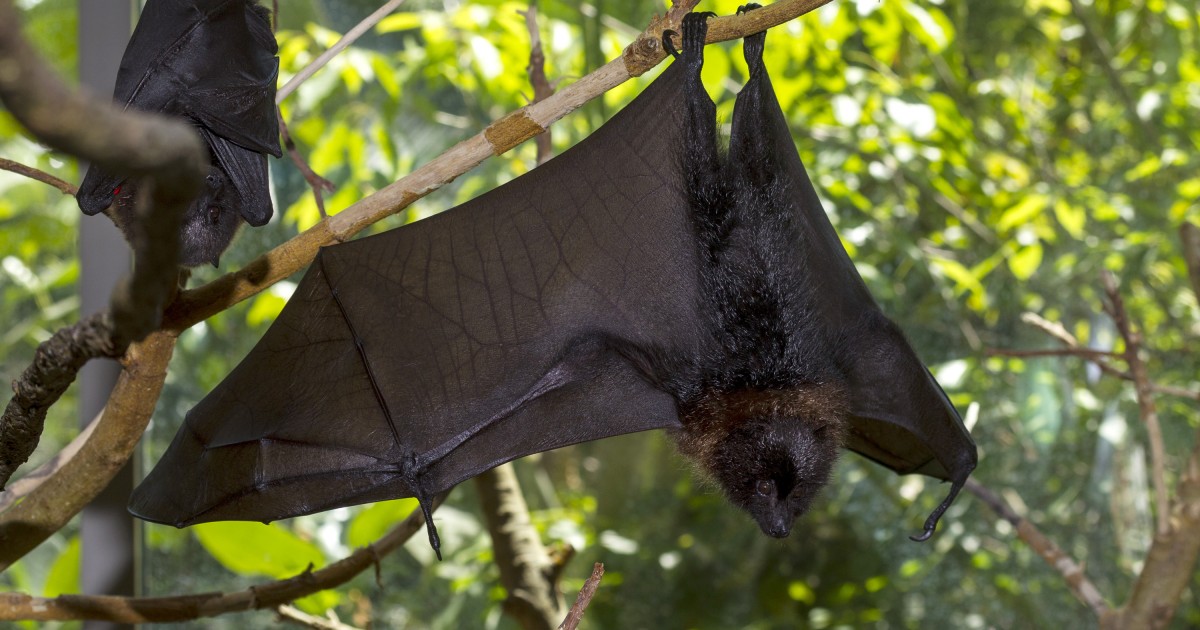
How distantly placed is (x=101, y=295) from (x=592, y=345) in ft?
4.37

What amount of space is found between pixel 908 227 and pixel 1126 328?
5.42 ft

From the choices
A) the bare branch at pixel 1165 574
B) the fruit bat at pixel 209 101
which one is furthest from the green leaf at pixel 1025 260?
the fruit bat at pixel 209 101

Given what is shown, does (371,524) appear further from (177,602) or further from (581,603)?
(581,603)

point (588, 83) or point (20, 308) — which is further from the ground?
point (588, 83)

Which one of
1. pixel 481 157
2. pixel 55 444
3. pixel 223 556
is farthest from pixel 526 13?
pixel 55 444

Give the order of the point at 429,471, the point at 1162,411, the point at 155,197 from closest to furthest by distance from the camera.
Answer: the point at 155,197
the point at 429,471
the point at 1162,411

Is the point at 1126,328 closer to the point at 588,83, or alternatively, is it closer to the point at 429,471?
the point at 588,83

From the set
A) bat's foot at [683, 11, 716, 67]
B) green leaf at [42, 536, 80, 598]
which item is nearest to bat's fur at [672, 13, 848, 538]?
bat's foot at [683, 11, 716, 67]

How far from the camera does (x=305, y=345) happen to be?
183 cm

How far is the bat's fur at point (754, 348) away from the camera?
184 centimetres

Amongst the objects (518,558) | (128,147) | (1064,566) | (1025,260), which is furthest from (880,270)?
(128,147)

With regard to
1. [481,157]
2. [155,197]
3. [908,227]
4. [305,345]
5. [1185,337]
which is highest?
[155,197]

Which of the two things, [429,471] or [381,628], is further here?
[381,628]

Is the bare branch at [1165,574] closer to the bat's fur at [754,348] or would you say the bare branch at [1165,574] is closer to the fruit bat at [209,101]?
the bat's fur at [754,348]
